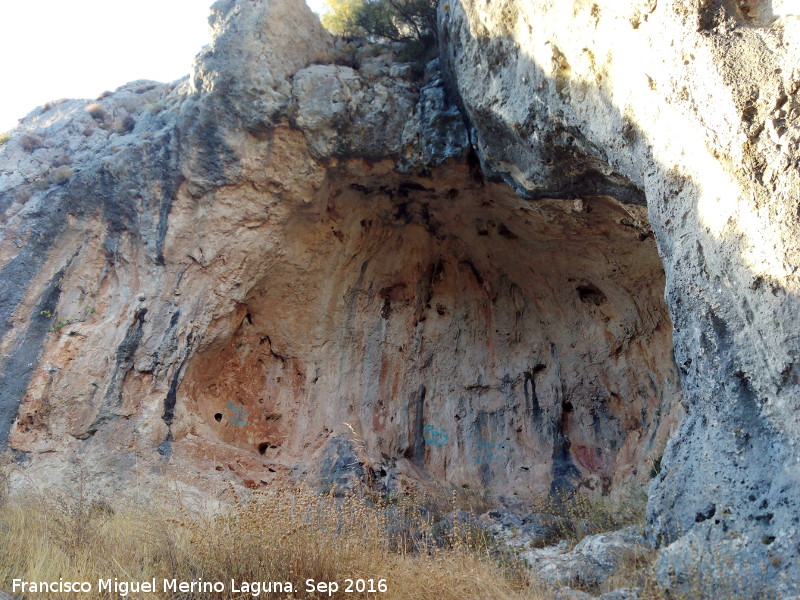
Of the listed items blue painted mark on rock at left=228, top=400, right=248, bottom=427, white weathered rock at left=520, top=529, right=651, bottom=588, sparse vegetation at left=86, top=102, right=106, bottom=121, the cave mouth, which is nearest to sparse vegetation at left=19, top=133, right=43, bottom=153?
sparse vegetation at left=86, top=102, right=106, bottom=121

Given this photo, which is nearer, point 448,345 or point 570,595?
point 570,595

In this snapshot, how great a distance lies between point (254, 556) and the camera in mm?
3986

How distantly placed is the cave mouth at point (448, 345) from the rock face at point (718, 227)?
8.34ft

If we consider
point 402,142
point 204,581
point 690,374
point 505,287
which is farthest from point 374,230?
point 204,581

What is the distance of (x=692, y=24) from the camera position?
4.80 m

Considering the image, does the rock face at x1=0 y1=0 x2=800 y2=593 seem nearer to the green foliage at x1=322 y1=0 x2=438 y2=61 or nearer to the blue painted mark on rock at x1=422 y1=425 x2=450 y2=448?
the blue painted mark on rock at x1=422 y1=425 x2=450 y2=448

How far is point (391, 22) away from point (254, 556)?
9.27 meters

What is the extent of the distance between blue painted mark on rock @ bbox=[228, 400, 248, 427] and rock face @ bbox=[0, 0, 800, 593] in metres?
0.02

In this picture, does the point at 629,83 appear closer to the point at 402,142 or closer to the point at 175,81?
the point at 402,142

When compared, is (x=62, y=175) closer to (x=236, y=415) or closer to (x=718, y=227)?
(x=236, y=415)

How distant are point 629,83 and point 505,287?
15.4 ft

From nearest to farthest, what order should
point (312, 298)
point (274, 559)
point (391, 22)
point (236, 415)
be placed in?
point (274, 559) < point (236, 415) < point (312, 298) < point (391, 22)

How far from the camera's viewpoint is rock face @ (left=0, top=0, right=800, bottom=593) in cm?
748

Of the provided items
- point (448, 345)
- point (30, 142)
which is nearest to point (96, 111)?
point (30, 142)
